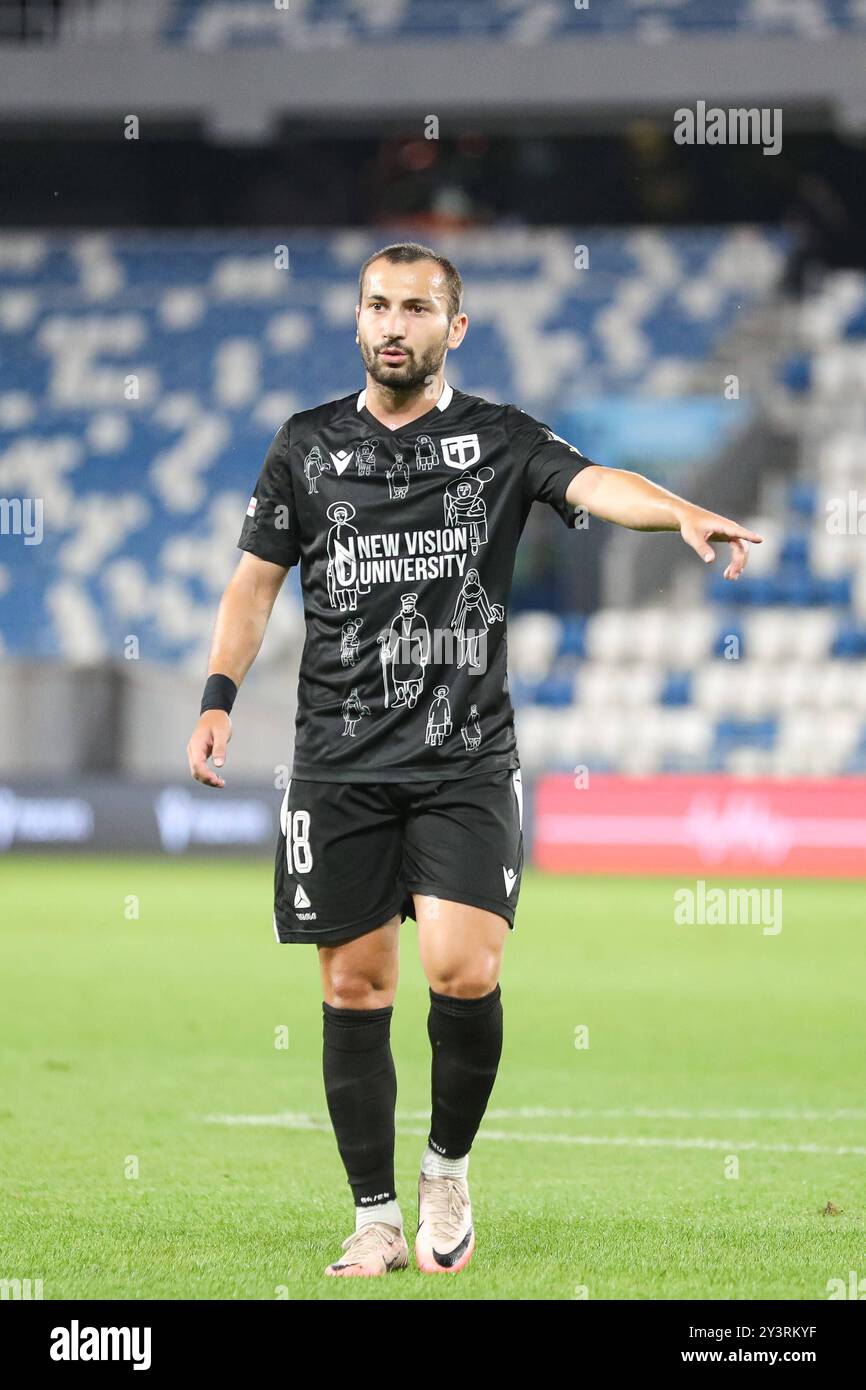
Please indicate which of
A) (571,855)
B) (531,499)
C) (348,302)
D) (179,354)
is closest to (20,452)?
(179,354)

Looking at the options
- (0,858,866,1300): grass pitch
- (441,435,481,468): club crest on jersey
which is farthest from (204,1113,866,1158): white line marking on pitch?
(441,435,481,468): club crest on jersey

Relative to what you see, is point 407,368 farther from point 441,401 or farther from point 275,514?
point 275,514

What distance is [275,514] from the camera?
4289mm

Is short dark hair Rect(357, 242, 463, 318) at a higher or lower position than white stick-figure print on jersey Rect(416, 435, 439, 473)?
higher

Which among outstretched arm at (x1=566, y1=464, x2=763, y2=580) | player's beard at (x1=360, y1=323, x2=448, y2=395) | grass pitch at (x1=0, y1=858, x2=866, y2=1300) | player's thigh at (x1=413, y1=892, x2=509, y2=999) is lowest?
grass pitch at (x1=0, y1=858, x2=866, y2=1300)

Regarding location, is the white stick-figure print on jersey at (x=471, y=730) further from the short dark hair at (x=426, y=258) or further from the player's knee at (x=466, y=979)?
the short dark hair at (x=426, y=258)

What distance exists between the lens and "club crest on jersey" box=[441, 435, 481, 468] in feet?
13.7

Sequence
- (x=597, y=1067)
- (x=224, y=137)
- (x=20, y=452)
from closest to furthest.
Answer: (x=597, y=1067)
(x=224, y=137)
(x=20, y=452)

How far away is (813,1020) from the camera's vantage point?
875cm

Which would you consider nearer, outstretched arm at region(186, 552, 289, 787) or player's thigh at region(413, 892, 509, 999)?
player's thigh at region(413, 892, 509, 999)

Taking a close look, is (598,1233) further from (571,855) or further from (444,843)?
(571,855)

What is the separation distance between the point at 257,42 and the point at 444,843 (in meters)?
19.0

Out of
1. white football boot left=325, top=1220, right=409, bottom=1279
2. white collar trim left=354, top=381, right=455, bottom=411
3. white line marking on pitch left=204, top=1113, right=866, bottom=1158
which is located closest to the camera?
white football boot left=325, top=1220, right=409, bottom=1279

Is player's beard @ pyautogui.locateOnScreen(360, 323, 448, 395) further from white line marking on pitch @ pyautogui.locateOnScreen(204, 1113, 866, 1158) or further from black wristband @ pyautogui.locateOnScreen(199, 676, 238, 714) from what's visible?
white line marking on pitch @ pyautogui.locateOnScreen(204, 1113, 866, 1158)
